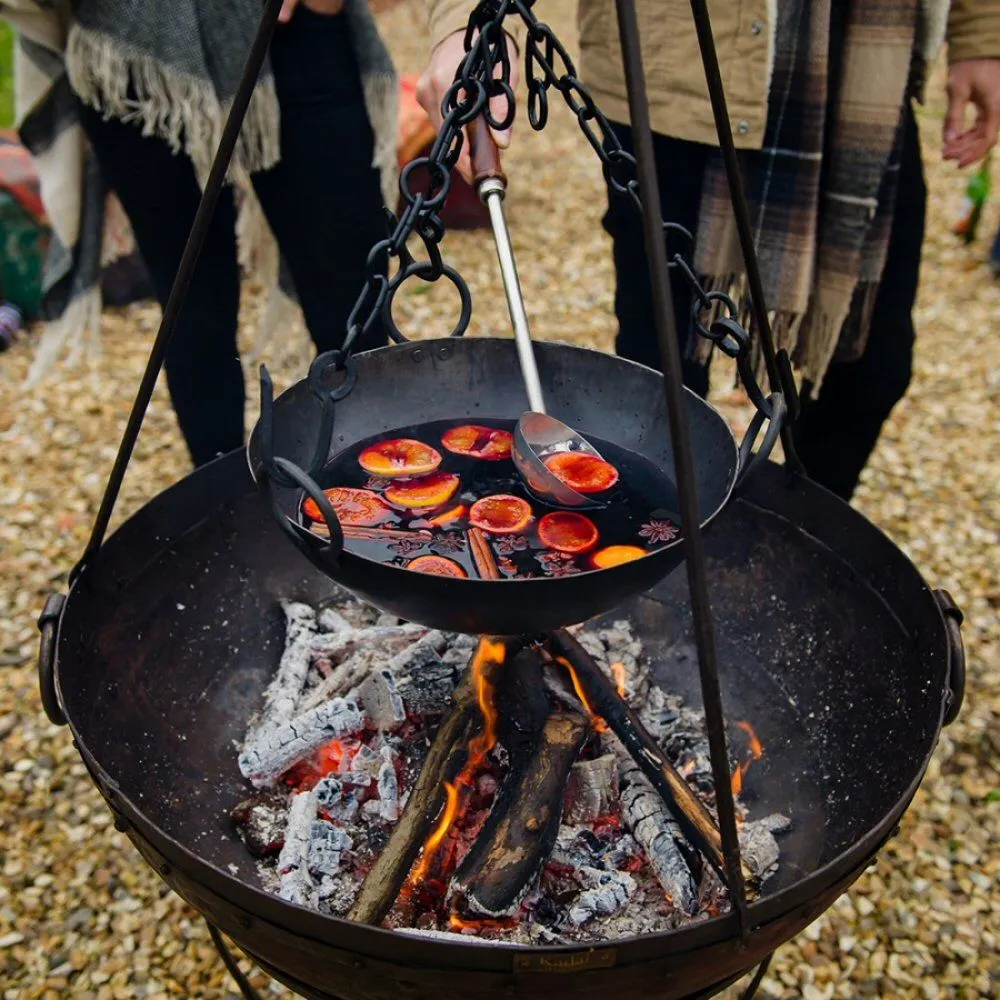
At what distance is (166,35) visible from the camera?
110 inches

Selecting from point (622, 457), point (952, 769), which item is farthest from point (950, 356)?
point (622, 457)

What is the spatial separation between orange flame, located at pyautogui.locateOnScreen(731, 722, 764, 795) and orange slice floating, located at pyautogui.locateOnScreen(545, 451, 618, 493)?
0.85 meters

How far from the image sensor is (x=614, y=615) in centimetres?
288

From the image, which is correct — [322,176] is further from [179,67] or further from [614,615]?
[614,615]

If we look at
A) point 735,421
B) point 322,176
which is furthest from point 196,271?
point 735,421

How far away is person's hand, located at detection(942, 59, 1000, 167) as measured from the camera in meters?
2.53

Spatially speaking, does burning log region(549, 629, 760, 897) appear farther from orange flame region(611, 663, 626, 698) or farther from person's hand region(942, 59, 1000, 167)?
person's hand region(942, 59, 1000, 167)

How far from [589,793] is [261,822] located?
78cm

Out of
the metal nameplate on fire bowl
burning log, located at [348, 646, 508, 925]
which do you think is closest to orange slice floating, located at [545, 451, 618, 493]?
burning log, located at [348, 646, 508, 925]

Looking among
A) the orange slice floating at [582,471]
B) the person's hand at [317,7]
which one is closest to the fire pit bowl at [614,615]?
the orange slice floating at [582,471]

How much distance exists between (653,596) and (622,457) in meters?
0.78

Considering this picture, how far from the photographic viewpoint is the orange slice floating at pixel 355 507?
1.96m

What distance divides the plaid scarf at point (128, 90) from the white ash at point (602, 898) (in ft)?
7.76

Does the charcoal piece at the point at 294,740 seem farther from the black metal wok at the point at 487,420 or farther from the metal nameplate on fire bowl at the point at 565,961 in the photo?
the metal nameplate on fire bowl at the point at 565,961
